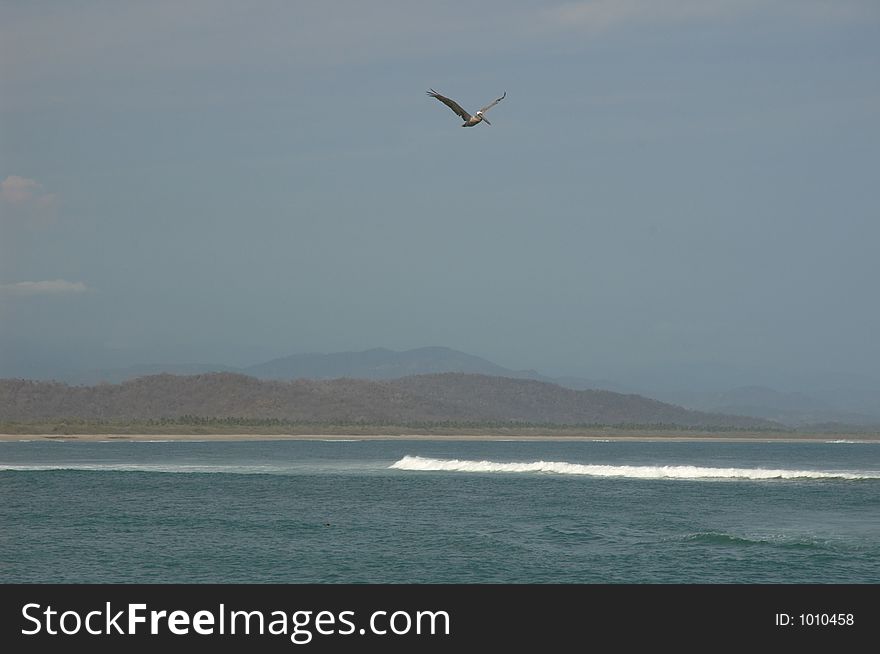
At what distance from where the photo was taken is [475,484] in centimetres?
8469

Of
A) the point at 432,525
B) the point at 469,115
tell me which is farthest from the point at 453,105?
the point at 432,525

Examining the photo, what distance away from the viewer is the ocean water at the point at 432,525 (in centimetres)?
4250

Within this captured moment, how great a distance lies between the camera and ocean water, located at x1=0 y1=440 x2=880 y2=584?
42.5 m

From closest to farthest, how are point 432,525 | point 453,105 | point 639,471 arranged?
point 453,105
point 432,525
point 639,471

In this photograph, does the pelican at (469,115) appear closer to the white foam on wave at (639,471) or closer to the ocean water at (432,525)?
the ocean water at (432,525)

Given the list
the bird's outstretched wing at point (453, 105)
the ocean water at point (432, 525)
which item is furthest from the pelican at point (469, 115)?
the ocean water at point (432, 525)

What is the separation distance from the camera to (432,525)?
5634 centimetres

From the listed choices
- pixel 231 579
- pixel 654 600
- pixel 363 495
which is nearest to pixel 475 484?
pixel 363 495

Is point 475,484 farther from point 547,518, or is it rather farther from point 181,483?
point 547,518

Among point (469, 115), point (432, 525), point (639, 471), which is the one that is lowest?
point (432, 525)

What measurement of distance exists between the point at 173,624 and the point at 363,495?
48.9 metres

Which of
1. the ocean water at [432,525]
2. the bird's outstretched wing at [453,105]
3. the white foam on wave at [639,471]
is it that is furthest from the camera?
the white foam on wave at [639,471]

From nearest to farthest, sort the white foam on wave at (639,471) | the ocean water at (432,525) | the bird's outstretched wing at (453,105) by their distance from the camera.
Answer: the bird's outstretched wing at (453,105)
the ocean water at (432,525)
the white foam on wave at (639,471)

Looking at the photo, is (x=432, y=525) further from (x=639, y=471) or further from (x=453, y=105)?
(x=639, y=471)
